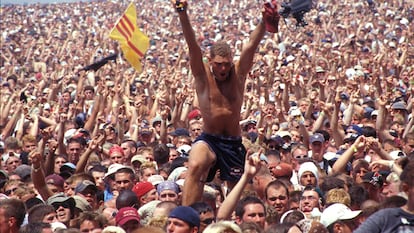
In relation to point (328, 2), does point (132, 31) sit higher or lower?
lower

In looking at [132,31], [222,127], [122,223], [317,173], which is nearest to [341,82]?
[132,31]

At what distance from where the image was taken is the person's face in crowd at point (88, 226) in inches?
283

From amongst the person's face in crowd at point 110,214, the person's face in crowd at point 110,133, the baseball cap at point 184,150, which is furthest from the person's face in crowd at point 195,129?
the person's face in crowd at point 110,214

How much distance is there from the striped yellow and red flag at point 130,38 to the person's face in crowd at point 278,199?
36.0 feet

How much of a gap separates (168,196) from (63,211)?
2.92ft

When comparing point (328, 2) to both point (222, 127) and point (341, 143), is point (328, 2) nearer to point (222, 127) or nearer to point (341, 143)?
point (341, 143)

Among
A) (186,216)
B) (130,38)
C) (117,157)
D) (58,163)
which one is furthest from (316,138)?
(130,38)

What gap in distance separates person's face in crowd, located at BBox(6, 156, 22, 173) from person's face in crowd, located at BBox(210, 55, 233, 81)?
3.71m

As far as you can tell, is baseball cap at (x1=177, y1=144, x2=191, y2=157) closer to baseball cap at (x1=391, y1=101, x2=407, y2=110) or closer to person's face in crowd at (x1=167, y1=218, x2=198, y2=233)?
baseball cap at (x1=391, y1=101, x2=407, y2=110)

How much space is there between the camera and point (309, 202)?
768cm

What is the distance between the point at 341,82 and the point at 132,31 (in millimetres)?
4788

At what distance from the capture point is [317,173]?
358 inches

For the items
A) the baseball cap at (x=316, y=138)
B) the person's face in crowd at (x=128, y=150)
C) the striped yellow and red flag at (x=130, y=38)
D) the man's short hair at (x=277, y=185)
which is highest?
the striped yellow and red flag at (x=130, y=38)

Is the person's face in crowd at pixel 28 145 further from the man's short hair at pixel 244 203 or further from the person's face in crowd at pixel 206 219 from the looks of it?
the person's face in crowd at pixel 206 219
